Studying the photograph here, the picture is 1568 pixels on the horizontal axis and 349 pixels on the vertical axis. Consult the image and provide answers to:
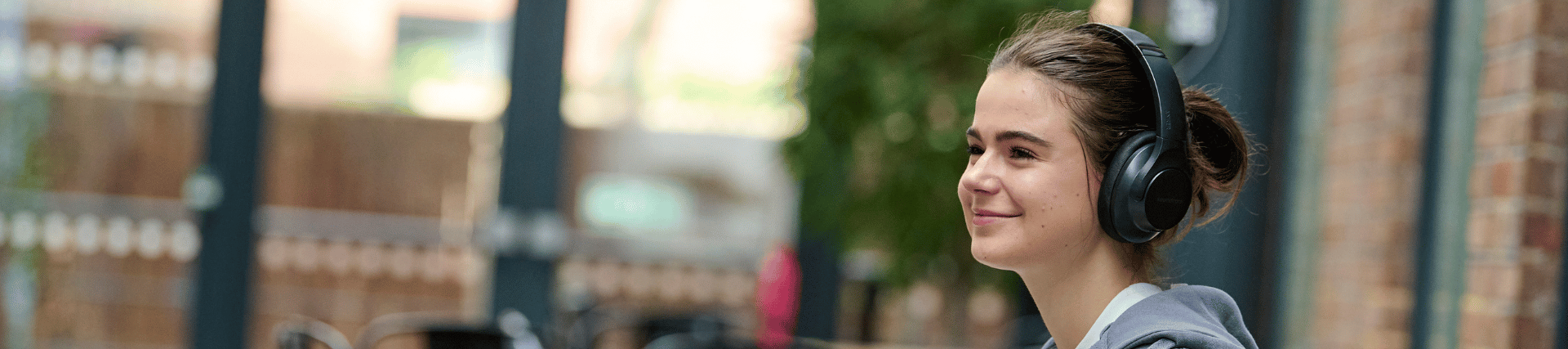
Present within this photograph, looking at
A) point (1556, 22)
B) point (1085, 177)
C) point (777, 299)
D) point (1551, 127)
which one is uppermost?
point (1556, 22)

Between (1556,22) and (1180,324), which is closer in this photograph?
(1180,324)

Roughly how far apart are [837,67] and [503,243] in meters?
1.90

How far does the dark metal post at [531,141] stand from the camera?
15.1 ft

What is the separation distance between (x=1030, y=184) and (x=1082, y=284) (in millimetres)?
101

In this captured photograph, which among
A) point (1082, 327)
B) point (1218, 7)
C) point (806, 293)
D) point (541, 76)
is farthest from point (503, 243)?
point (1082, 327)

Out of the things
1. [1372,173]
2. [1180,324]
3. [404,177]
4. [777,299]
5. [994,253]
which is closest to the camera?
[1180,324]

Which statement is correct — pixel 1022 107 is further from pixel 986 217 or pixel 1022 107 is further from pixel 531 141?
pixel 531 141

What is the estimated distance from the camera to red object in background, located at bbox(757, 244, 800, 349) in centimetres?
340

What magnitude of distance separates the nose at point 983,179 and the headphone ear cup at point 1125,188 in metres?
0.08

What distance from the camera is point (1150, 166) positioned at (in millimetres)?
873

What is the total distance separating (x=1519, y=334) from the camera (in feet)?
6.09

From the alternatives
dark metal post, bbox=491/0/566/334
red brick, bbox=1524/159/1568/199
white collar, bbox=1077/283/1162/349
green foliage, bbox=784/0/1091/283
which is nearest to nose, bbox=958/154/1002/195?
white collar, bbox=1077/283/1162/349

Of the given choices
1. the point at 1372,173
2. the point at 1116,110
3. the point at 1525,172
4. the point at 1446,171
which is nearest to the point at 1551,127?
the point at 1525,172

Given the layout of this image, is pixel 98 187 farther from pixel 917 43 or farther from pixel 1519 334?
pixel 1519 334
